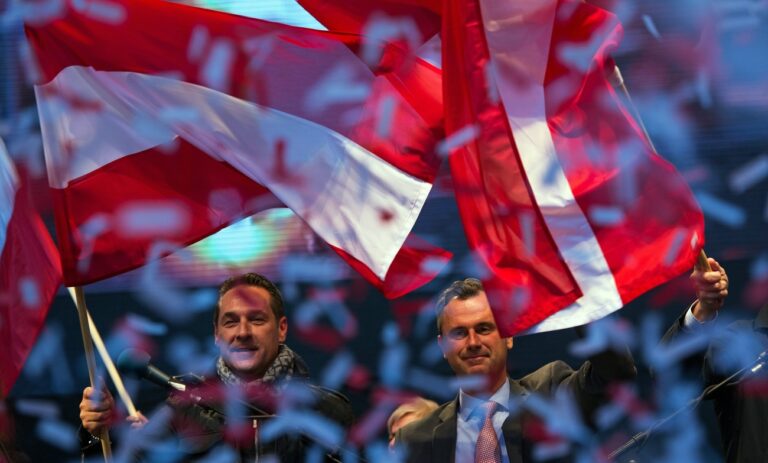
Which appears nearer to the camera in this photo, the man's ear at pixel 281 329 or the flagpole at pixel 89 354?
the flagpole at pixel 89 354

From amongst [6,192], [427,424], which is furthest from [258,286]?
[6,192]

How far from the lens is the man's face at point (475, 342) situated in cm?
377

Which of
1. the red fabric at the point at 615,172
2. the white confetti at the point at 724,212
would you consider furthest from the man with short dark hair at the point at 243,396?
the white confetti at the point at 724,212

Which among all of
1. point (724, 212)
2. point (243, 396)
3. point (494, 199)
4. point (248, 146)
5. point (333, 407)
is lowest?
point (724, 212)

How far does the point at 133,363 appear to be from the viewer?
3.58m

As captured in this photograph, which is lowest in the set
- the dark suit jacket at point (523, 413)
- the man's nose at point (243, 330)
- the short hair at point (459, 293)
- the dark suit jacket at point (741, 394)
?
the dark suit jacket at point (741, 394)

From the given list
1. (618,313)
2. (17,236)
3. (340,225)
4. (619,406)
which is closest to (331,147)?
(340,225)

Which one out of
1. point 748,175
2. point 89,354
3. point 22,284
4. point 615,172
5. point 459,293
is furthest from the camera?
point 748,175

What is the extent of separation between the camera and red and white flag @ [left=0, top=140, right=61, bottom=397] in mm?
3996

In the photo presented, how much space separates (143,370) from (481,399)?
860mm

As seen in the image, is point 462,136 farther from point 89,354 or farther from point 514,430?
point 89,354

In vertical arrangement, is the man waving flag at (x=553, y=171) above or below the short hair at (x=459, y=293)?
above

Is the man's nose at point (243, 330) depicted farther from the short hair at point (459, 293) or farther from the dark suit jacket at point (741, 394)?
the dark suit jacket at point (741, 394)

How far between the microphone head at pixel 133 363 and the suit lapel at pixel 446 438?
76 centimetres
